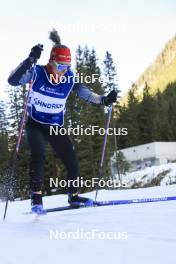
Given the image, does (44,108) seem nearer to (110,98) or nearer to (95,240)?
(110,98)

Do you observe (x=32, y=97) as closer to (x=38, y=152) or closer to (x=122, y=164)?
(x=38, y=152)

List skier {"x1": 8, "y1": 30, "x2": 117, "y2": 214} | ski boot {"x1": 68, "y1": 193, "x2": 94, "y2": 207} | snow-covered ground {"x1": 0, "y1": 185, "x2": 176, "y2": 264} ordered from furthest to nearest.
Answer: ski boot {"x1": 68, "y1": 193, "x2": 94, "y2": 207} < skier {"x1": 8, "y1": 30, "x2": 117, "y2": 214} < snow-covered ground {"x1": 0, "y1": 185, "x2": 176, "y2": 264}

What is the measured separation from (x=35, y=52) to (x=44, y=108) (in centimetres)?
74

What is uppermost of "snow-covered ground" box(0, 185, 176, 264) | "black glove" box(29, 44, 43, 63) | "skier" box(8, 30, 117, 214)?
"black glove" box(29, 44, 43, 63)

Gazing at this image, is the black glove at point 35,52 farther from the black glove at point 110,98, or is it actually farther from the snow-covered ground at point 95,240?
the snow-covered ground at point 95,240

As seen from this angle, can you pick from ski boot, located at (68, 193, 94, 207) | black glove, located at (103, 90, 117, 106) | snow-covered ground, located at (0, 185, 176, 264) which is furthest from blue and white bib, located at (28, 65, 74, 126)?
snow-covered ground, located at (0, 185, 176, 264)

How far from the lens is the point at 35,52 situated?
4719mm

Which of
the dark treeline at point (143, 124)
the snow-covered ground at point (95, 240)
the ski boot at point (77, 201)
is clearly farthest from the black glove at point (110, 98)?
the dark treeline at point (143, 124)

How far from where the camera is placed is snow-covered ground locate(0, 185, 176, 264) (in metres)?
2.46

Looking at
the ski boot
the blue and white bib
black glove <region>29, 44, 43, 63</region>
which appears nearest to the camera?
black glove <region>29, 44, 43, 63</region>

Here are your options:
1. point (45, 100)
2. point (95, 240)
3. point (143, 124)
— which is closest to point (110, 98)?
point (45, 100)

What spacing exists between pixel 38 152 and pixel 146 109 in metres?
63.9

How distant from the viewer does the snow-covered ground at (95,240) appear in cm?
246

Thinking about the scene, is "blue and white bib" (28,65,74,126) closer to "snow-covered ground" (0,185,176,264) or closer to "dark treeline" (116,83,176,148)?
"snow-covered ground" (0,185,176,264)
